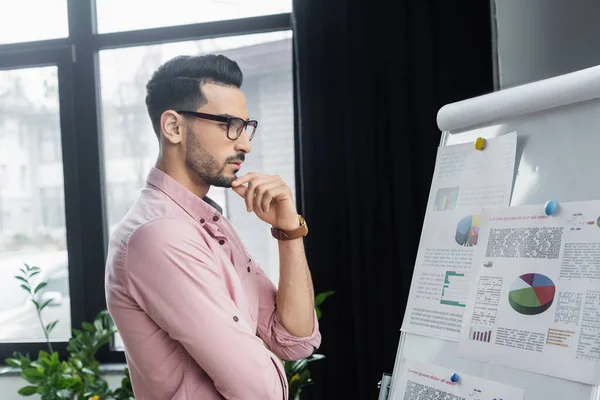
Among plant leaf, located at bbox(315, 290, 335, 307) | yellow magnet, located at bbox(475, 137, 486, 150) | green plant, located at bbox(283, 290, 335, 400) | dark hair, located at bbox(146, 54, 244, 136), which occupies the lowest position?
green plant, located at bbox(283, 290, 335, 400)

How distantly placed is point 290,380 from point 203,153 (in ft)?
4.16

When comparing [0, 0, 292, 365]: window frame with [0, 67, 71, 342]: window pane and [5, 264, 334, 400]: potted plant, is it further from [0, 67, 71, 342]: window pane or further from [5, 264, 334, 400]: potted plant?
[5, 264, 334, 400]: potted plant

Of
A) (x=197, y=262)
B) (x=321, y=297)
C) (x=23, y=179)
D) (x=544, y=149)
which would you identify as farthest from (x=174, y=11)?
(x=544, y=149)

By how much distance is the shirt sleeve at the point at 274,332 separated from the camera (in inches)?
56.3

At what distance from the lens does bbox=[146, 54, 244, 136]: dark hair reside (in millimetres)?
1256

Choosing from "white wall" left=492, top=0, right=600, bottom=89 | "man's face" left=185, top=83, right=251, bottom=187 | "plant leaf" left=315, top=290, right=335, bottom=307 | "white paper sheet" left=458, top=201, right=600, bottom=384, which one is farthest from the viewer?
"plant leaf" left=315, top=290, right=335, bottom=307

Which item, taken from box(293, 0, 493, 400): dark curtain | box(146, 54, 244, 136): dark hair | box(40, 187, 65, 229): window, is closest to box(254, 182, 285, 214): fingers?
box(146, 54, 244, 136): dark hair

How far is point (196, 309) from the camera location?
1.09 meters

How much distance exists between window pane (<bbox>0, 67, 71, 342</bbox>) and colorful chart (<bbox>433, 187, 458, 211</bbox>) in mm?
2070

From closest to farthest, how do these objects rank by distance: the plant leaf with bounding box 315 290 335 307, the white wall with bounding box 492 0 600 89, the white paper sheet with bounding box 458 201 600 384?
the white paper sheet with bounding box 458 201 600 384, the white wall with bounding box 492 0 600 89, the plant leaf with bounding box 315 290 335 307

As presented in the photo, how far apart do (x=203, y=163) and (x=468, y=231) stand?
1.90 ft

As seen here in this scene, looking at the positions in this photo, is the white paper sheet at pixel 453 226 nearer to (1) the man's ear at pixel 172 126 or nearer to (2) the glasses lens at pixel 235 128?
(2) the glasses lens at pixel 235 128

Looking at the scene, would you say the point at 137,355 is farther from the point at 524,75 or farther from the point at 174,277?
the point at 524,75

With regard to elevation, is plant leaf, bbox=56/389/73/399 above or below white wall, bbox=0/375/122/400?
above
